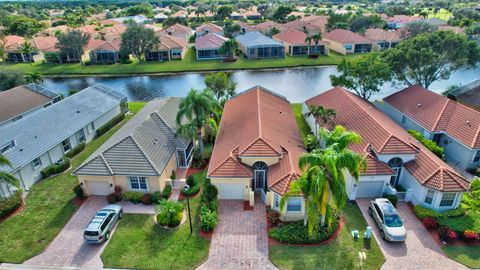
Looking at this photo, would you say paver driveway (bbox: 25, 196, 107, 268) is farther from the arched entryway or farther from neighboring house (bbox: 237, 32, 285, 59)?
neighboring house (bbox: 237, 32, 285, 59)

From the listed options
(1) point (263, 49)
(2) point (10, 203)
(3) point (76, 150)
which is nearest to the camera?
(2) point (10, 203)

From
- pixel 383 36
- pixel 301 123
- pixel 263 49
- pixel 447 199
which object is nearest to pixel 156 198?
pixel 301 123

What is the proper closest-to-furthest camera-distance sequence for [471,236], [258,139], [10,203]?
1. [471,236]
2. [10,203]
3. [258,139]

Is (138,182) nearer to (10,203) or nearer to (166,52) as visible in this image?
(10,203)

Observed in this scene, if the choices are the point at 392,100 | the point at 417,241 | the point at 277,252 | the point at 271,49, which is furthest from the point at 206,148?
the point at 271,49

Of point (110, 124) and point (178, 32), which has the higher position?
point (178, 32)

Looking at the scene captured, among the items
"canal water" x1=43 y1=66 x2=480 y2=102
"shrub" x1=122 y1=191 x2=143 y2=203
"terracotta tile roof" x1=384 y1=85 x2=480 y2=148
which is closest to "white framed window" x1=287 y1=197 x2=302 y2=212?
"shrub" x1=122 y1=191 x2=143 y2=203
